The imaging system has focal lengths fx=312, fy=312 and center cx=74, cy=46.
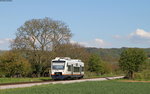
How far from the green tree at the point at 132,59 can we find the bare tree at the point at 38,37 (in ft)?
61.4

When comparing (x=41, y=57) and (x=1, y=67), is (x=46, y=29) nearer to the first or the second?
(x=41, y=57)

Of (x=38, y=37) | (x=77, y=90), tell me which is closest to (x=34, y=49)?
(x=38, y=37)

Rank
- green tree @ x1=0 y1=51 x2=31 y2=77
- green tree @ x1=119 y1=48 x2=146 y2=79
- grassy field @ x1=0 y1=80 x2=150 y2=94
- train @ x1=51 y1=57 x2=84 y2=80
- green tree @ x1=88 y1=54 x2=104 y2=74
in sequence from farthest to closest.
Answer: green tree @ x1=88 y1=54 x2=104 y2=74, green tree @ x1=0 y1=51 x2=31 y2=77, green tree @ x1=119 y1=48 x2=146 y2=79, train @ x1=51 y1=57 x2=84 y2=80, grassy field @ x1=0 y1=80 x2=150 y2=94

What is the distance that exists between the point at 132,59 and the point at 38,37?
22763 millimetres

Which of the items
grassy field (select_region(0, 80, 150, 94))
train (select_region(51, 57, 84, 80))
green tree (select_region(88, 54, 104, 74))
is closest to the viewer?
grassy field (select_region(0, 80, 150, 94))

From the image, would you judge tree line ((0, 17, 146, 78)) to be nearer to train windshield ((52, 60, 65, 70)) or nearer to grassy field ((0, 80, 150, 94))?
train windshield ((52, 60, 65, 70))

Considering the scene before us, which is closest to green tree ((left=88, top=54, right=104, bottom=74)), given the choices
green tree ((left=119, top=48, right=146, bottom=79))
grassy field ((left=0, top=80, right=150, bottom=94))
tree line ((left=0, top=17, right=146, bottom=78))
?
tree line ((left=0, top=17, right=146, bottom=78))

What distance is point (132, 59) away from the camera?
5247cm

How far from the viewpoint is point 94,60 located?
84750mm

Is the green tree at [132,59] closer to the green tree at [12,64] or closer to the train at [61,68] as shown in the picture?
the train at [61,68]

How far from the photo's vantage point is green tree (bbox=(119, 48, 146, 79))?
172 ft

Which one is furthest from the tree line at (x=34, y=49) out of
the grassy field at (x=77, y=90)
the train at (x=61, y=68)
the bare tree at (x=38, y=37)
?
the grassy field at (x=77, y=90)

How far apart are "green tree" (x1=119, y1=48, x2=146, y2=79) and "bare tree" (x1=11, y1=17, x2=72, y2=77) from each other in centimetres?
1870

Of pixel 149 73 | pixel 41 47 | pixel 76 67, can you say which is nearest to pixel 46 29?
pixel 41 47
